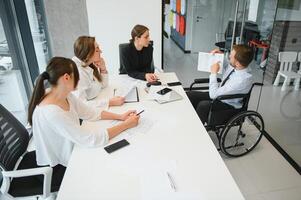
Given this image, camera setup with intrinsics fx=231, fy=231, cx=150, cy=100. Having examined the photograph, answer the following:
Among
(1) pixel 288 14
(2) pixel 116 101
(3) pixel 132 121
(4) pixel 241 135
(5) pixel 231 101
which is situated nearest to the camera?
(3) pixel 132 121

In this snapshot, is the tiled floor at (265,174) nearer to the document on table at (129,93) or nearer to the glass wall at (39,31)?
the document on table at (129,93)

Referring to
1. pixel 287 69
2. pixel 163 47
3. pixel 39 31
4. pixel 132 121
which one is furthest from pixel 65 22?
pixel 287 69

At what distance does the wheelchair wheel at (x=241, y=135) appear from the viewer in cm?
211

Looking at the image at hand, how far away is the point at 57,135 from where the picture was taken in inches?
53.6

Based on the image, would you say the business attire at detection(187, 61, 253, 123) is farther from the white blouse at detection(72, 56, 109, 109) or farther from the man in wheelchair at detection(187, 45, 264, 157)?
the white blouse at detection(72, 56, 109, 109)

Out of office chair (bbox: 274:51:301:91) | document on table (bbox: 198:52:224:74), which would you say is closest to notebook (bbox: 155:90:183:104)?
document on table (bbox: 198:52:224:74)

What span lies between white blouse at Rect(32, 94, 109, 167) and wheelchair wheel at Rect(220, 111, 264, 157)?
1233mm

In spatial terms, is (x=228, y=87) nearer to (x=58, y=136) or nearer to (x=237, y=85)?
(x=237, y=85)

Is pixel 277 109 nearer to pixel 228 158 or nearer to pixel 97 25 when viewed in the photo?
pixel 228 158

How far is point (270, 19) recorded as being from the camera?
4.29 metres

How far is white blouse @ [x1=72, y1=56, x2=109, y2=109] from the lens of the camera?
191cm

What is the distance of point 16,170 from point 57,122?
1.27 feet

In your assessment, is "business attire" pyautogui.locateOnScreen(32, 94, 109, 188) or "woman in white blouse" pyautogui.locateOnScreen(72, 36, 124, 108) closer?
"business attire" pyautogui.locateOnScreen(32, 94, 109, 188)

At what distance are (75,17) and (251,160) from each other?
2.93 m
